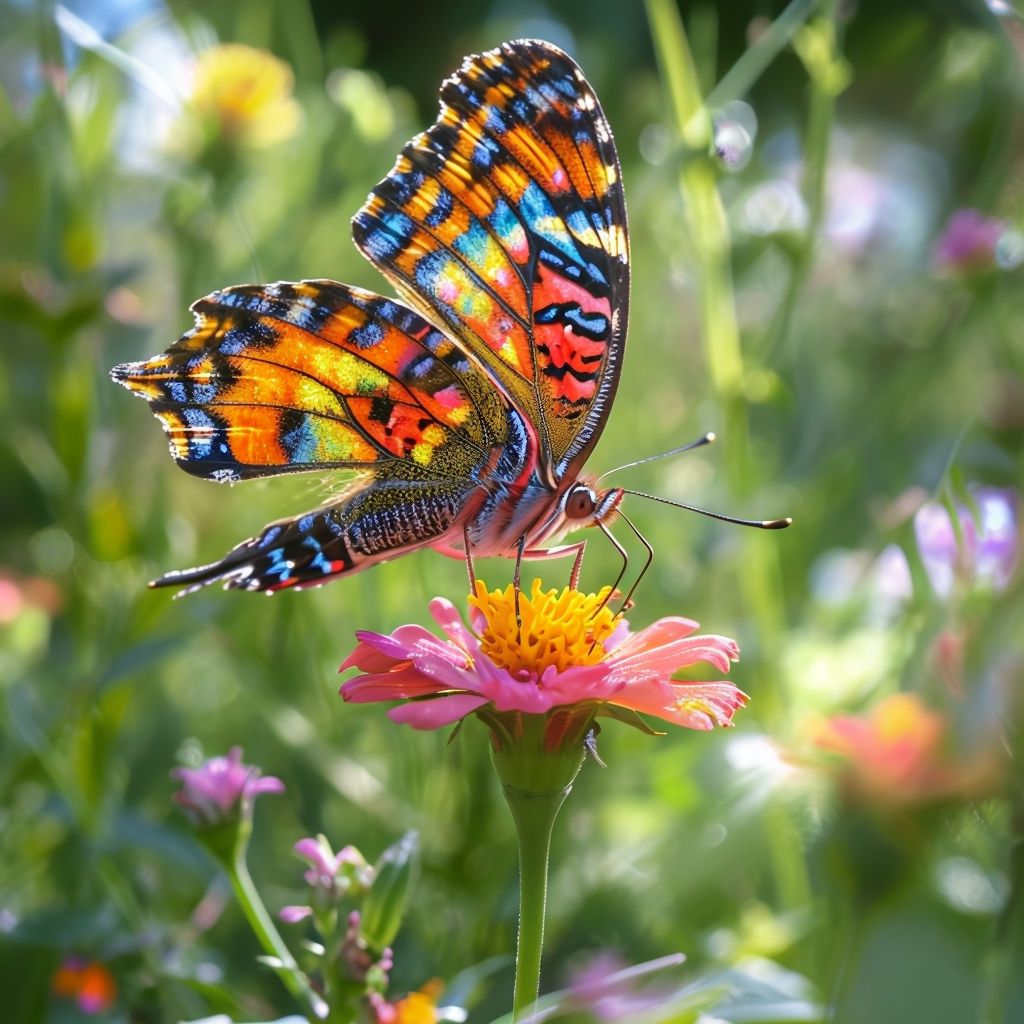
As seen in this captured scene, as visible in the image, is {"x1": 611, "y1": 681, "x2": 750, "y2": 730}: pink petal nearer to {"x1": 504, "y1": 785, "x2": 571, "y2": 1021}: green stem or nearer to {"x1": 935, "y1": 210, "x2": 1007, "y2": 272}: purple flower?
{"x1": 504, "y1": 785, "x2": 571, "y2": 1021}: green stem

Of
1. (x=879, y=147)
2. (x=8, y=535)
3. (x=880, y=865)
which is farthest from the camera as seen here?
(x=879, y=147)

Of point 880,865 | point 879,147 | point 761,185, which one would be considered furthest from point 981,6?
point 879,147

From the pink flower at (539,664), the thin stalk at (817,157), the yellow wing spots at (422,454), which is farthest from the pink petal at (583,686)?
the thin stalk at (817,157)

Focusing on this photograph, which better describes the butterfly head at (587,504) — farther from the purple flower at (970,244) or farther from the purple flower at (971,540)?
the purple flower at (970,244)

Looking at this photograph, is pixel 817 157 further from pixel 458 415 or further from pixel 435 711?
pixel 435 711

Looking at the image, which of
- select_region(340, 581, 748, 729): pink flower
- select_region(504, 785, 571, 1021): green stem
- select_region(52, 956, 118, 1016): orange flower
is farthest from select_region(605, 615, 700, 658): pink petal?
select_region(52, 956, 118, 1016): orange flower

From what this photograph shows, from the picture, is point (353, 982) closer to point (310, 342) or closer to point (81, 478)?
point (310, 342)
